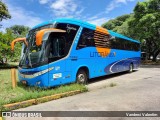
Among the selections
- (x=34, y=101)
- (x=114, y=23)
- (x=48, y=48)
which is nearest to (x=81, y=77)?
(x=48, y=48)

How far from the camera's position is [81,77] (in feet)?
34.8

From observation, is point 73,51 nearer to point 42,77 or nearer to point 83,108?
point 42,77

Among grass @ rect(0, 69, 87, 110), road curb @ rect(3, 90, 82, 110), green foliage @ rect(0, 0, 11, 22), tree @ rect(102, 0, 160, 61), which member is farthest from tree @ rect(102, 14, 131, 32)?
road curb @ rect(3, 90, 82, 110)

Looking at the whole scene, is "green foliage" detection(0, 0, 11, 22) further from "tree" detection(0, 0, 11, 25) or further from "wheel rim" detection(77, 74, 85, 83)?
"wheel rim" detection(77, 74, 85, 83)

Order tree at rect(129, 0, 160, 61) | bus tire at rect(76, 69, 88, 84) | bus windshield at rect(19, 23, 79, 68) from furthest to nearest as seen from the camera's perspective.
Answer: tree at rect(129, 0, 160, 61), bus tire at rect(76, 69, 88, 84), bus windshield at rect(19, 23, 79, 68)

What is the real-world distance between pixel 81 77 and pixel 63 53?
2052mm

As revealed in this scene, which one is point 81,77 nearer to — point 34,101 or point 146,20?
point 34,101

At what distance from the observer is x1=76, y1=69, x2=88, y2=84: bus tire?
1040 cm

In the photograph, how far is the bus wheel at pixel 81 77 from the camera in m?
10.4

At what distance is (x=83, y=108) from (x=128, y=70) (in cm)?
1196

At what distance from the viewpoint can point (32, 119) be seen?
559 cm

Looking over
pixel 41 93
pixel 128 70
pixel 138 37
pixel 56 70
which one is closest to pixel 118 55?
pixel 128 70

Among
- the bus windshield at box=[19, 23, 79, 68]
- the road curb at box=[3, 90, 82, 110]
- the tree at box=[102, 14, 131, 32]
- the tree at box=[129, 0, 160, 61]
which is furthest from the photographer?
the tree at box=[102, 14, 131, 32]

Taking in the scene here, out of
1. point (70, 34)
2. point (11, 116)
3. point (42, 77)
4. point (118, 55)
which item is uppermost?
point (70, 34)
